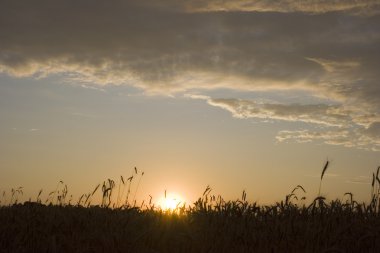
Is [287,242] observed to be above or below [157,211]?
below

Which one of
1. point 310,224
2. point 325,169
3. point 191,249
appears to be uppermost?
point 325,169

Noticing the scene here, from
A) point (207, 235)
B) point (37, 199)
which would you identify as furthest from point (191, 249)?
point (37, 199)

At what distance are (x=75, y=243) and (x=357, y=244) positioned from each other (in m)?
3.72

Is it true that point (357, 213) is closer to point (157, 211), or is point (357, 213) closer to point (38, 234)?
point (157, 211)

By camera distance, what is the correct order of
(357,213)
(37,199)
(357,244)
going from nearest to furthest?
(357,244) → (357,213) → (37,199)

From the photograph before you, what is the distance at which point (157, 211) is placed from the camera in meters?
9.63

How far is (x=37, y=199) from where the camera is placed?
11484 mm

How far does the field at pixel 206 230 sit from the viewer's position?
254 inches

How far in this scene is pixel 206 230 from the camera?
717cm

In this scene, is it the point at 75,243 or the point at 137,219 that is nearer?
the point at 75,243

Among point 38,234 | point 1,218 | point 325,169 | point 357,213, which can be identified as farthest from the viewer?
point 1,218

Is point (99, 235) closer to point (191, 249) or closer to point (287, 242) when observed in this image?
point (191, 249)

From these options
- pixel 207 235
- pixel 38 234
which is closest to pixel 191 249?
pixel 207 235

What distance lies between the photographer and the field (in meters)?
6.46
